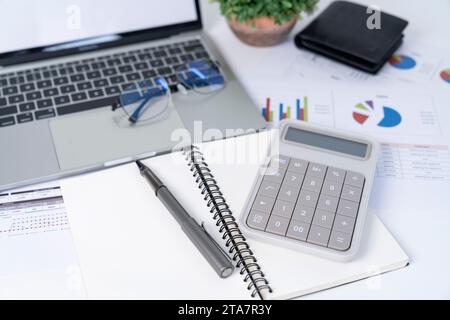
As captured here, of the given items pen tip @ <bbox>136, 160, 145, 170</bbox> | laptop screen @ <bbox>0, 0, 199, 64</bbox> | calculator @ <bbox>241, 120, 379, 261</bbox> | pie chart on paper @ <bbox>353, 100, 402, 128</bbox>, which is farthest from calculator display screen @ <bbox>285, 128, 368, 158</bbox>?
laptop screen @ <bbox>0, 0, 199, 64</bbox>

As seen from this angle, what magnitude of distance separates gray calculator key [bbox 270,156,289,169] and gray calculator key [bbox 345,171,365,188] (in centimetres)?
8

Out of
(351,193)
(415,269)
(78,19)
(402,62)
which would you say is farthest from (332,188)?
(78,19)

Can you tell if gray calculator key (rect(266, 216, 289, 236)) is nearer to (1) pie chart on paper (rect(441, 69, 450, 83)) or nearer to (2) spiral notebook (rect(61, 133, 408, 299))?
(2) spiral notebook (rect(61, 133, 408, 299))

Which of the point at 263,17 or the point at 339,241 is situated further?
the point at 263,17

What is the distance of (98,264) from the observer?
620mm

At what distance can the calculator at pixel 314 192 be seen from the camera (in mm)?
615

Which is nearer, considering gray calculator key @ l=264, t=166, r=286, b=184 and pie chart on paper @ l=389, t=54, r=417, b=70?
gray calculator key @ l=264, t=166, r=286, b=184

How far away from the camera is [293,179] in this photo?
672 mm

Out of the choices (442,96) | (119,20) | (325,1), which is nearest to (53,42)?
(119,20)

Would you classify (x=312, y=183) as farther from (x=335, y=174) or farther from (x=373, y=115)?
(x=373, y=115)

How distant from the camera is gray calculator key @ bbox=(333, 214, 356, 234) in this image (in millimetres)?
618

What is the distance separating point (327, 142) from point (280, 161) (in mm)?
76

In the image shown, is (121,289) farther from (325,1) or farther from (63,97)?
(325,1)

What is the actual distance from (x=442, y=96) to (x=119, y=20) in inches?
21.6
